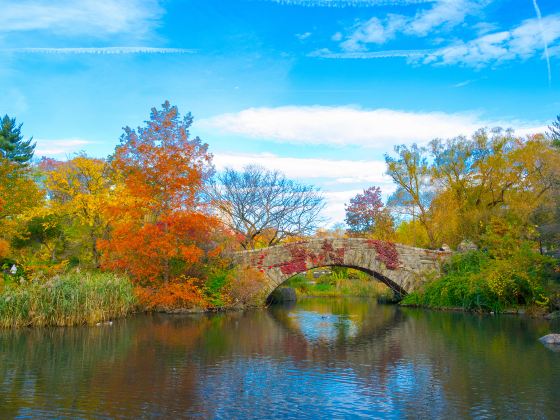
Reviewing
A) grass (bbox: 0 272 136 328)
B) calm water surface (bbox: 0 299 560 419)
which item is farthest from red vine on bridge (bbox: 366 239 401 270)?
grass (bbox: 0 272 136 328)

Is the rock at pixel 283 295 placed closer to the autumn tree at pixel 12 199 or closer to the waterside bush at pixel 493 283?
the waterside bush at pixel 493 283

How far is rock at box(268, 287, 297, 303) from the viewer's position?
28434 mm

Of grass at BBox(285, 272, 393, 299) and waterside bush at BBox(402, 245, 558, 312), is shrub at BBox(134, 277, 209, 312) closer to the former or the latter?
waterside bush at BBox(402, 245, 558, 312)

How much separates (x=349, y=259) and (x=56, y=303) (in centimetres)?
1250

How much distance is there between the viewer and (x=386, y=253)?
80.4ft

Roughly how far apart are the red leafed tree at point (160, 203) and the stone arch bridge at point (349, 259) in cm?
294

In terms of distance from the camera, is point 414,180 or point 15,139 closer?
point 414,180

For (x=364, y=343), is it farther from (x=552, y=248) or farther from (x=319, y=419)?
(x=552, y=248)

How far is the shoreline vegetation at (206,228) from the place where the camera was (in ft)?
64.7

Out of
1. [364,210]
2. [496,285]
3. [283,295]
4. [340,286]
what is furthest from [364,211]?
[496,285]

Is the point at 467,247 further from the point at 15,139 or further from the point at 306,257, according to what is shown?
the point at 15,139

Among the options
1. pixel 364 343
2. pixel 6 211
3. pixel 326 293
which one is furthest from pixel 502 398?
pixel 326 293

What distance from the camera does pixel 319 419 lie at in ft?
24.2

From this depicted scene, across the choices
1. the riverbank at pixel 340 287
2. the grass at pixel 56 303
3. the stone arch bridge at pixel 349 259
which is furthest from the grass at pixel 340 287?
the grass at pixel 56 303
